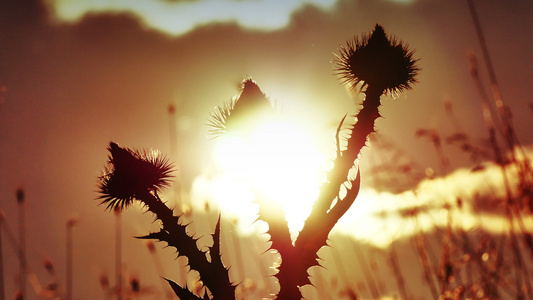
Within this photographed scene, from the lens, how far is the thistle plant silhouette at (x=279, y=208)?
2447mm

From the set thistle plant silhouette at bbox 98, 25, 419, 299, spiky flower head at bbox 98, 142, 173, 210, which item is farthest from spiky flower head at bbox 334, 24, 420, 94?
spiky flower head at bbox 98, 142, 173, 210

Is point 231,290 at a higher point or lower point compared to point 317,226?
lower

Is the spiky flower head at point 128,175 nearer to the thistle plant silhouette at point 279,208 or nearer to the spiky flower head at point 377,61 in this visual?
the thistle plant silhouette at point 279,208

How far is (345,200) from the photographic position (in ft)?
8.59

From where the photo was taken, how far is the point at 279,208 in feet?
8.86

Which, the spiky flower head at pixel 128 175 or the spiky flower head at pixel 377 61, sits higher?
the spiky flower head at pixel 377 61

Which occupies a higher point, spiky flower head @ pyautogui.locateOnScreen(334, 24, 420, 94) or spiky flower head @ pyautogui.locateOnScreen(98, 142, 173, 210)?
spiky flower head @ pyautogui.locateOnScreen(334, 24, 420, 94)

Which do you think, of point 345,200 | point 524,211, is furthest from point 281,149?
point 524,211

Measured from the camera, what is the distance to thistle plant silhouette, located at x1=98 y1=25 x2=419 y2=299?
2.45m

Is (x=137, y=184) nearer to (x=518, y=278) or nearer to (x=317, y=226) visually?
(x=317, y=226)

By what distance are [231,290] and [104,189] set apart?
1.48 m

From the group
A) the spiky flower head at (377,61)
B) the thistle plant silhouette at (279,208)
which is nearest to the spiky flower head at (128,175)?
the thistle plant silhouette at (279,208)

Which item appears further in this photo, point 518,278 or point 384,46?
point 518,278

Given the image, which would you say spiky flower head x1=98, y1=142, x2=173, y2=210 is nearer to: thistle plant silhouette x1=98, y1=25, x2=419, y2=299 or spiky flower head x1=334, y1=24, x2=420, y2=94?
thistle plant silhouette x1=98, y1=25, x2=419, y2=299
